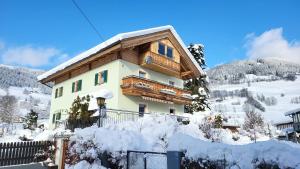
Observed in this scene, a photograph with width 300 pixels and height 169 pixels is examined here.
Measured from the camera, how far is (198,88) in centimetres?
3734

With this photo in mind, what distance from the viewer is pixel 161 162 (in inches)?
485

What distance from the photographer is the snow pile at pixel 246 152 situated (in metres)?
6.23

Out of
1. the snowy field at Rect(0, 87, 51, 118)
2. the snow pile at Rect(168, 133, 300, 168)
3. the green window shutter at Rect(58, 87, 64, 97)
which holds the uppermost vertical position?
the snowy field at Rect(0, 87, 51, 118)

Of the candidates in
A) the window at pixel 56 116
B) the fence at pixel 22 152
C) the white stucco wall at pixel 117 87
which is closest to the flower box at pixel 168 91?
the white stucco wall at pixel 117 87

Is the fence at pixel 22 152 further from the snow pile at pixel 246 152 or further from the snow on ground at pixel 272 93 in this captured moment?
the snow on ground at pixel 272 93

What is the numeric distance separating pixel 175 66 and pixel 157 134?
46.8 ft

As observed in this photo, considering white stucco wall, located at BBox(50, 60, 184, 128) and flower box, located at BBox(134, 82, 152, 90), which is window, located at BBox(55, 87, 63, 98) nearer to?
white stucco wall, located at BBox(50, 60, 184, 128)

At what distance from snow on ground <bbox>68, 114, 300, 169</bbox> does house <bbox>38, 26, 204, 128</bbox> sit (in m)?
5.45

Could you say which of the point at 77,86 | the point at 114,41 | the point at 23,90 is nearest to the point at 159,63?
the point at 114,41

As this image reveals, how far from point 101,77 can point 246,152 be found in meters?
20.8

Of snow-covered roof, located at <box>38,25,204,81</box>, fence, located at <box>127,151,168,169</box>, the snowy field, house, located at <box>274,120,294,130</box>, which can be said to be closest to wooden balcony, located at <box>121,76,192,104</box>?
Result: snow-covered roof, located at <box>38,25,204,81</box>

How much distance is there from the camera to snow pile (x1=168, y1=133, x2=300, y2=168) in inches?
245

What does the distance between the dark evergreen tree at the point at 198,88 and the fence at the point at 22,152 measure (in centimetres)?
2211

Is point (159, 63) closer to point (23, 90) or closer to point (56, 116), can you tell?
point (56, 116)
